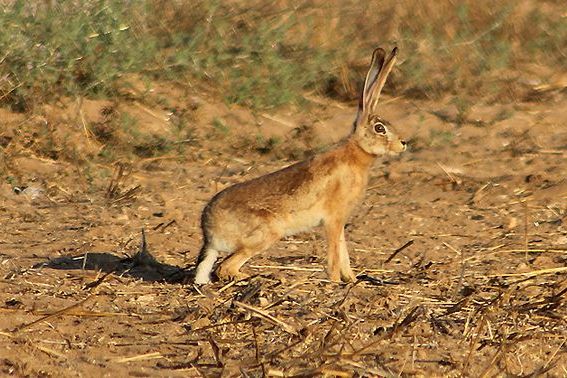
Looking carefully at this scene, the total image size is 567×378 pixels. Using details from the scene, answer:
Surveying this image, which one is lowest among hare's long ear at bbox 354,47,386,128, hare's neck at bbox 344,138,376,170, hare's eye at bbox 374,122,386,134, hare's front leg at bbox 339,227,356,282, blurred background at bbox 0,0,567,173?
blurred background at bbox 0,0,567,173

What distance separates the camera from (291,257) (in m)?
7.28

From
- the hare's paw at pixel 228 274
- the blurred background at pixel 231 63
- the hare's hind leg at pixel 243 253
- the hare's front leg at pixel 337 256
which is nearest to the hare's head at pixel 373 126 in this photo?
the hare's front leg at pixel 337 256

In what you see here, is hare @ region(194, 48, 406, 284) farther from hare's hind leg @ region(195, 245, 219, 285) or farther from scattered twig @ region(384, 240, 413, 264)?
scattered twig @ region(384, 240, 413, 264)

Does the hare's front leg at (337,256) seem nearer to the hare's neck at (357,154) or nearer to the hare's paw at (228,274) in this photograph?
the hare's neck at (357,154)

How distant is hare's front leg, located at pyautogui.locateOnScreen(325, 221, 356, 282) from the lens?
21.7 feet

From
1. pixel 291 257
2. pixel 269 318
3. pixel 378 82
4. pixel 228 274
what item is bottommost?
pixel 291 257

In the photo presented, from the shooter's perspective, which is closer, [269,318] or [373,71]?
[269,318]

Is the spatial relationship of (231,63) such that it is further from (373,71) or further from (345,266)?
(345,266)

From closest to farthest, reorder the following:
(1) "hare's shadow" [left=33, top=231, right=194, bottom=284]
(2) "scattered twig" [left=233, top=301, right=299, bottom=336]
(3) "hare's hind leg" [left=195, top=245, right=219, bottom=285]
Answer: (2) "scattered twig" [left=233, top=301, right=299, bottom=336]
(3) "hare's hind leg" [left=195, top=245, right=219, bottom=285]
(1) "hare's shadow" [left=33, top=231, right=194, bottom=284]

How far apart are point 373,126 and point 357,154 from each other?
21cm

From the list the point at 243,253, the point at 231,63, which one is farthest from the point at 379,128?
the point at 231,63

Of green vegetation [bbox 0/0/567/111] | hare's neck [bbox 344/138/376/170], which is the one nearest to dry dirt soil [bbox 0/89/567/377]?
green vegetation [bbox 0/0/567/111]

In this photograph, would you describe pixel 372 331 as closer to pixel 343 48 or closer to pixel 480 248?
pixel 480 248

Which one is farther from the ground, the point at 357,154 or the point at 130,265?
the point at 357,154
